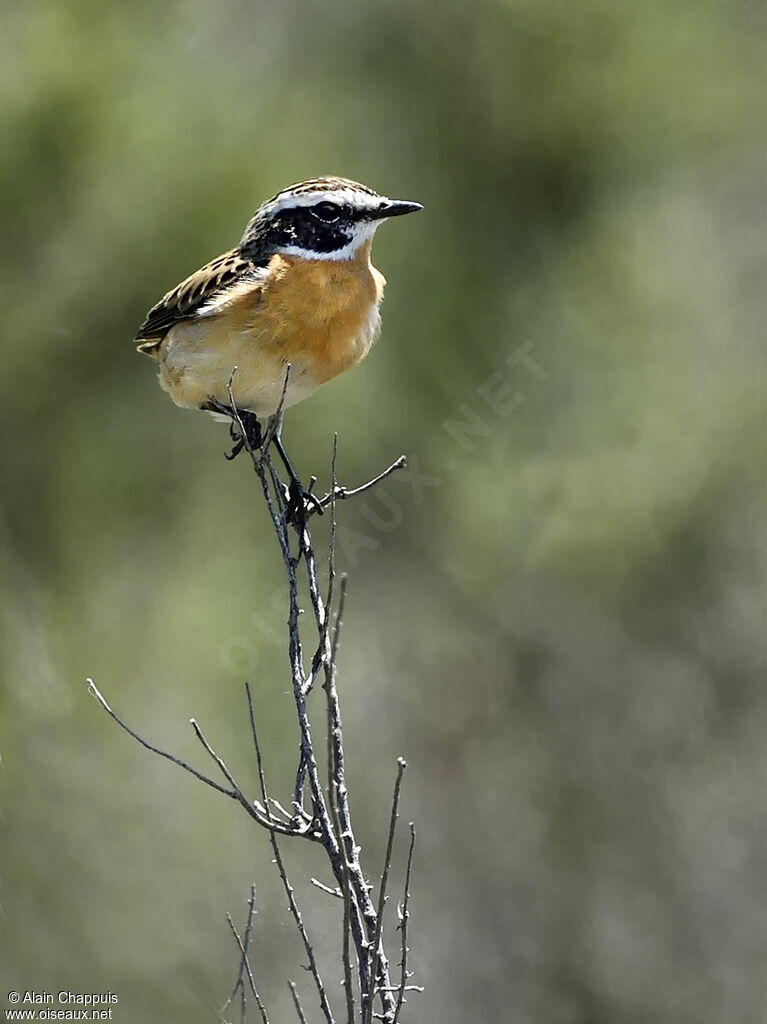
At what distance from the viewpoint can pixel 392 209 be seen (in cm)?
450

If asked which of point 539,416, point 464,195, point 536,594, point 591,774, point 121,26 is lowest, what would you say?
point 591,774

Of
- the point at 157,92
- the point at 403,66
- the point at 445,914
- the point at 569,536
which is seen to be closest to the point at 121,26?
the point at 157,92

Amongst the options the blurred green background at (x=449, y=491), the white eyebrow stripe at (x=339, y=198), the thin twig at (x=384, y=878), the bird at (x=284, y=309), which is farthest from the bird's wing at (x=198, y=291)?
the blurred green background at (x=449, y=491)

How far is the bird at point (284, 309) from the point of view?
14.5 feet

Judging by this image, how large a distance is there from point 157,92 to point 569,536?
435cm

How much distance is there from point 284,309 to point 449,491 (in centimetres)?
603

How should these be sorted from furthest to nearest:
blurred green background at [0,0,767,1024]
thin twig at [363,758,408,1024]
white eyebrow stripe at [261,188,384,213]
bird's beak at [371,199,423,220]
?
blurred green background at [0,0,767,1024], white eyebrow stripe at [261,188,384,213], bird's beak at [371,199,423,220], thin twig at [363,758,408,1024]

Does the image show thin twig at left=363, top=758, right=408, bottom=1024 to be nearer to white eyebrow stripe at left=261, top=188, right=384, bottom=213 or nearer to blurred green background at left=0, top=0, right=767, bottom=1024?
white eyebrow stripe at left=261, top=188, right=384, bottom=213

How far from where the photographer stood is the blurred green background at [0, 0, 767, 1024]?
8906mm

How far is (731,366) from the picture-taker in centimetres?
1038

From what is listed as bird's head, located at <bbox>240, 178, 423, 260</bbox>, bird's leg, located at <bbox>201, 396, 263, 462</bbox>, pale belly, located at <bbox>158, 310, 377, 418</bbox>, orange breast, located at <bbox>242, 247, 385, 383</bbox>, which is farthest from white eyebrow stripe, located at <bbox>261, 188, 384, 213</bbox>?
bird's leg, located at <bbox>201, 396, 263, 462</bbox>

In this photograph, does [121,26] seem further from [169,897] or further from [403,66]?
[169,897]

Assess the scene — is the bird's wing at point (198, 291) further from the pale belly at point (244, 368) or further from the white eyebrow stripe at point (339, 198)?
the white eyebrow stripe at point (339, 198)

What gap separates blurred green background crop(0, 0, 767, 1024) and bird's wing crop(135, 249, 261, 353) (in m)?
4.33
